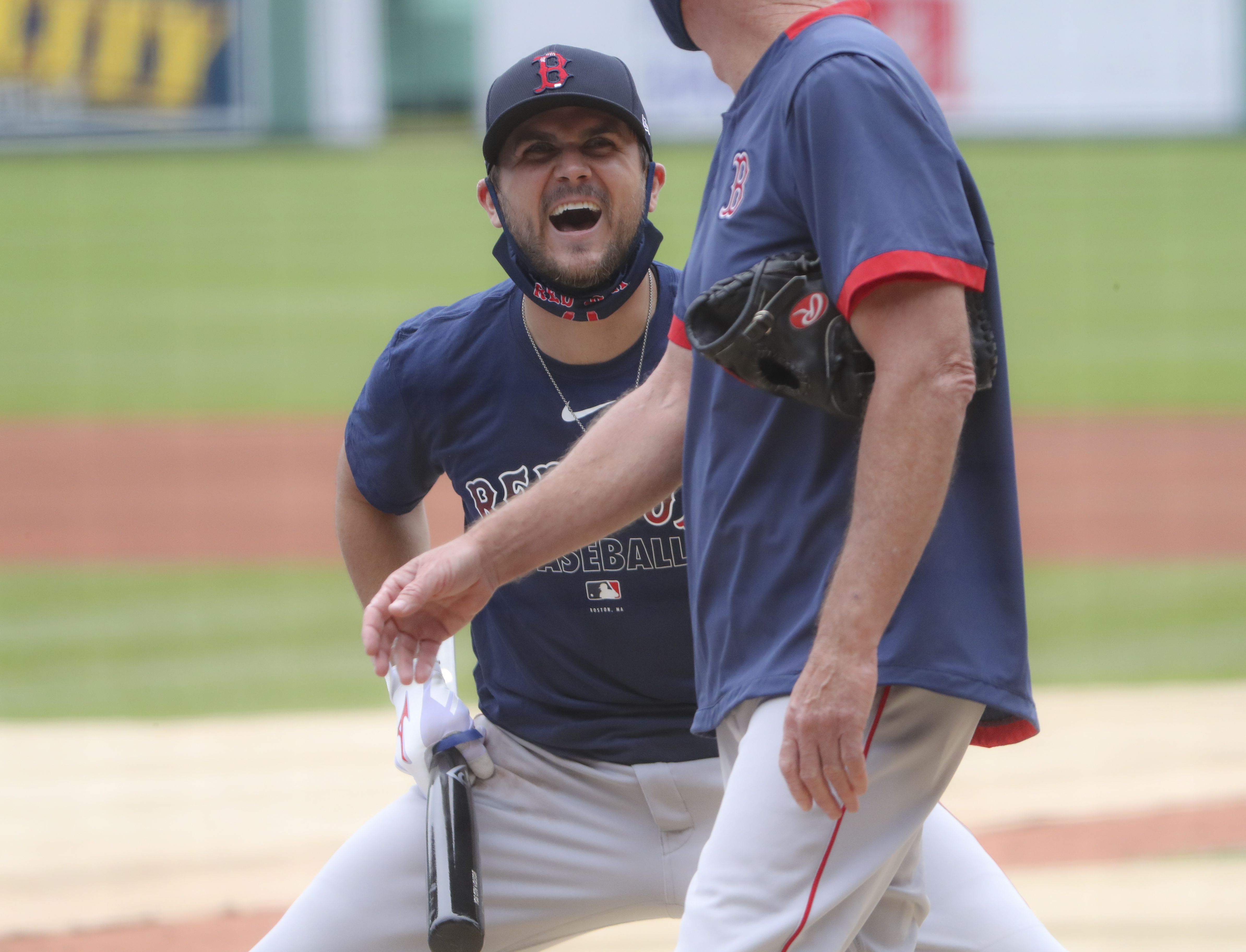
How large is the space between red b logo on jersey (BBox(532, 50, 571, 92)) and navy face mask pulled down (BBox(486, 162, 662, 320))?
10.2 inches

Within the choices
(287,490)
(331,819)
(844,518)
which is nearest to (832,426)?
(844,518)

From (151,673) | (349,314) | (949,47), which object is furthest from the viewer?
(949,47)

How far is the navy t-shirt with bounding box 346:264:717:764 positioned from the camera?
2479mm

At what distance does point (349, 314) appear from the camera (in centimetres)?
2148

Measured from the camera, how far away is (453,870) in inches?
91.1

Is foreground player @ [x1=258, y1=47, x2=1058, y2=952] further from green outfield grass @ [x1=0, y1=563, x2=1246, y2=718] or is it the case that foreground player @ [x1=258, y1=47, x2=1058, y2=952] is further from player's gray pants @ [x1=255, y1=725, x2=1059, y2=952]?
green outfield grass @ [x1=0, y1=563, x2=1246, y2=718]

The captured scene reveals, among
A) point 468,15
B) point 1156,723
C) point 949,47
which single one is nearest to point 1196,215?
point 949,47

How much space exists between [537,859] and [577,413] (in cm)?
75

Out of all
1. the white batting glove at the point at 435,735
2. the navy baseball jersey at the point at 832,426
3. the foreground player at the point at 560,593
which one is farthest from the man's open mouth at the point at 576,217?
the white batting glove at the point at 435,735

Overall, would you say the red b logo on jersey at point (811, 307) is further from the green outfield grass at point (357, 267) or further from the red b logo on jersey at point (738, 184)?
the green outfield grass at point (357, 267)

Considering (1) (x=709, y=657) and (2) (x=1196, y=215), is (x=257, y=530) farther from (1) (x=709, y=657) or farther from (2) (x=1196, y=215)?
(2) (x=1196, y=215)

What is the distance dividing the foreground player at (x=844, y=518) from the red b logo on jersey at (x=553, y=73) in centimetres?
49

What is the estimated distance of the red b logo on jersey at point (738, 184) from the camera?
1775 mm

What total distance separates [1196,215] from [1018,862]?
81.4ft
